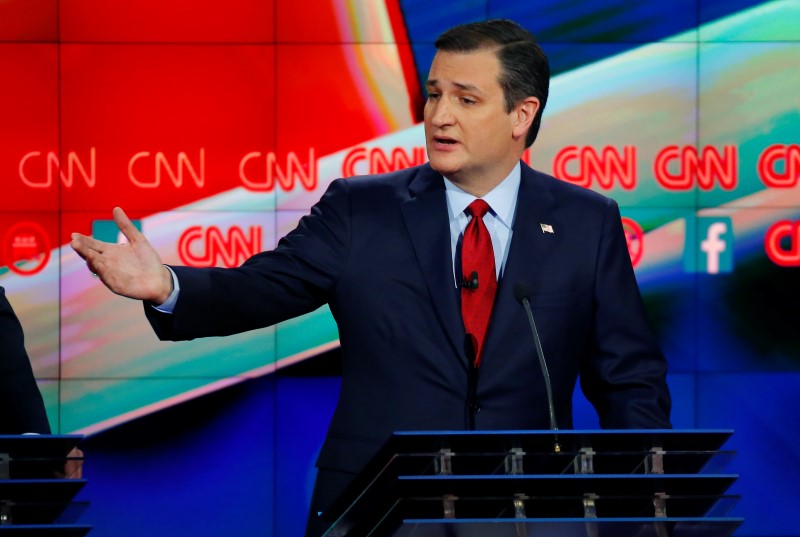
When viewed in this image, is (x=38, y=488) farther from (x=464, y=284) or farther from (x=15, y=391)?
(x=15, y=391)

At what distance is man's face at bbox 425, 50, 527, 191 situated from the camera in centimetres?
243

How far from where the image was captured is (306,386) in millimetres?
5453

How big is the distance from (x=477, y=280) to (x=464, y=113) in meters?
0.31

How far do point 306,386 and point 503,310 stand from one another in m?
3.17

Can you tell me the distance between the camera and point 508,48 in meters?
2.48

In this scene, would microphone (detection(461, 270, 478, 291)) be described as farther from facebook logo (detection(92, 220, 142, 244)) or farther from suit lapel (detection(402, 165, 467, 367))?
facebook logo (detection(92, 220, 142, 244))

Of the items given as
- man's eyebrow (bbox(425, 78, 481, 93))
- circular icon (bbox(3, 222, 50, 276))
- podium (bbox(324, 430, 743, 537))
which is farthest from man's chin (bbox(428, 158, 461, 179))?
circular icon (bbox(3, 222, 50, 276))

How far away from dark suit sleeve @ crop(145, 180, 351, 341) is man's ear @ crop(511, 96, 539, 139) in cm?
34

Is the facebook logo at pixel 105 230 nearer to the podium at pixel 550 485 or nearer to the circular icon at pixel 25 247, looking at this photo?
the circular icon at pixel 25 247

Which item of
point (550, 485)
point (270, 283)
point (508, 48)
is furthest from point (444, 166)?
point (550, 485)

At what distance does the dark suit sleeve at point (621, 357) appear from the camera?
92.4 inches

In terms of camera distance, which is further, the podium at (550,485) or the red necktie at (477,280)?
the red necktie at (477,280)

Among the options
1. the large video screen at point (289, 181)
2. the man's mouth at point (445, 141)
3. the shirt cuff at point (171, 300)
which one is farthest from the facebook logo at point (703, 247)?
the shirt cuff at point (171, 300)

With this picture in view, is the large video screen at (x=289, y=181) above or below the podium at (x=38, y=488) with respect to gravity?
above
